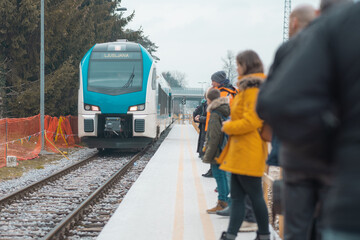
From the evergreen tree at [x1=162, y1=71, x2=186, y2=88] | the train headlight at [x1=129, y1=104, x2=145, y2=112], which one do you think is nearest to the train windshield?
the train headlight at [x1=129, y1=104, x2=145, y2=112]

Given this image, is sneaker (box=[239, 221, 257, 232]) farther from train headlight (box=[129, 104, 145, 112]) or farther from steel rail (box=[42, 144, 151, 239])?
train headlight (box=[129, 104, 145, 112])

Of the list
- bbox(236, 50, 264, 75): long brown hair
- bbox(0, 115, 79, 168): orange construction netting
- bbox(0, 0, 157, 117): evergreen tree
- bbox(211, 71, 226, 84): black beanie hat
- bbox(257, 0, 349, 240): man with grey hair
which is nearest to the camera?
bbox(257, 0, 349, 240): man with grey hair

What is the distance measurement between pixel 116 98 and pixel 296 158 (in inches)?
491

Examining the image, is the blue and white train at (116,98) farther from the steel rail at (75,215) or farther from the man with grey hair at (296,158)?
the man with grey hair at (296,158)

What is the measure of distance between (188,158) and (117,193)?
445 cm

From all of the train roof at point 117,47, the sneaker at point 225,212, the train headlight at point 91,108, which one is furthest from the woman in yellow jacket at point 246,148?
the train roof at point 117,47

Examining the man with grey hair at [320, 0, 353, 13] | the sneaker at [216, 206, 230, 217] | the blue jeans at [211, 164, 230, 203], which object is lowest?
the sneaker at [216, 206, 230, 217]

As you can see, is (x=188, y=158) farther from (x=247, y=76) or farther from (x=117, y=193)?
(x=247, y=76)

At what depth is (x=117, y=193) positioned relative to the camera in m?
8.70

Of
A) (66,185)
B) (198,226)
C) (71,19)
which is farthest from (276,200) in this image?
(71,19)

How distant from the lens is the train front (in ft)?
45.8

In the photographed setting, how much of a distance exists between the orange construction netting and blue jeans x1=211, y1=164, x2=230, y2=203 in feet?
25.0

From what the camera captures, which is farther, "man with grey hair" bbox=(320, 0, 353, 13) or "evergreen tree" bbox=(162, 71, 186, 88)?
"evergreen tree" bbox=(162, 71, 186, 88)

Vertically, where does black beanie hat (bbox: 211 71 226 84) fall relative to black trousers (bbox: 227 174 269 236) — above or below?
above
